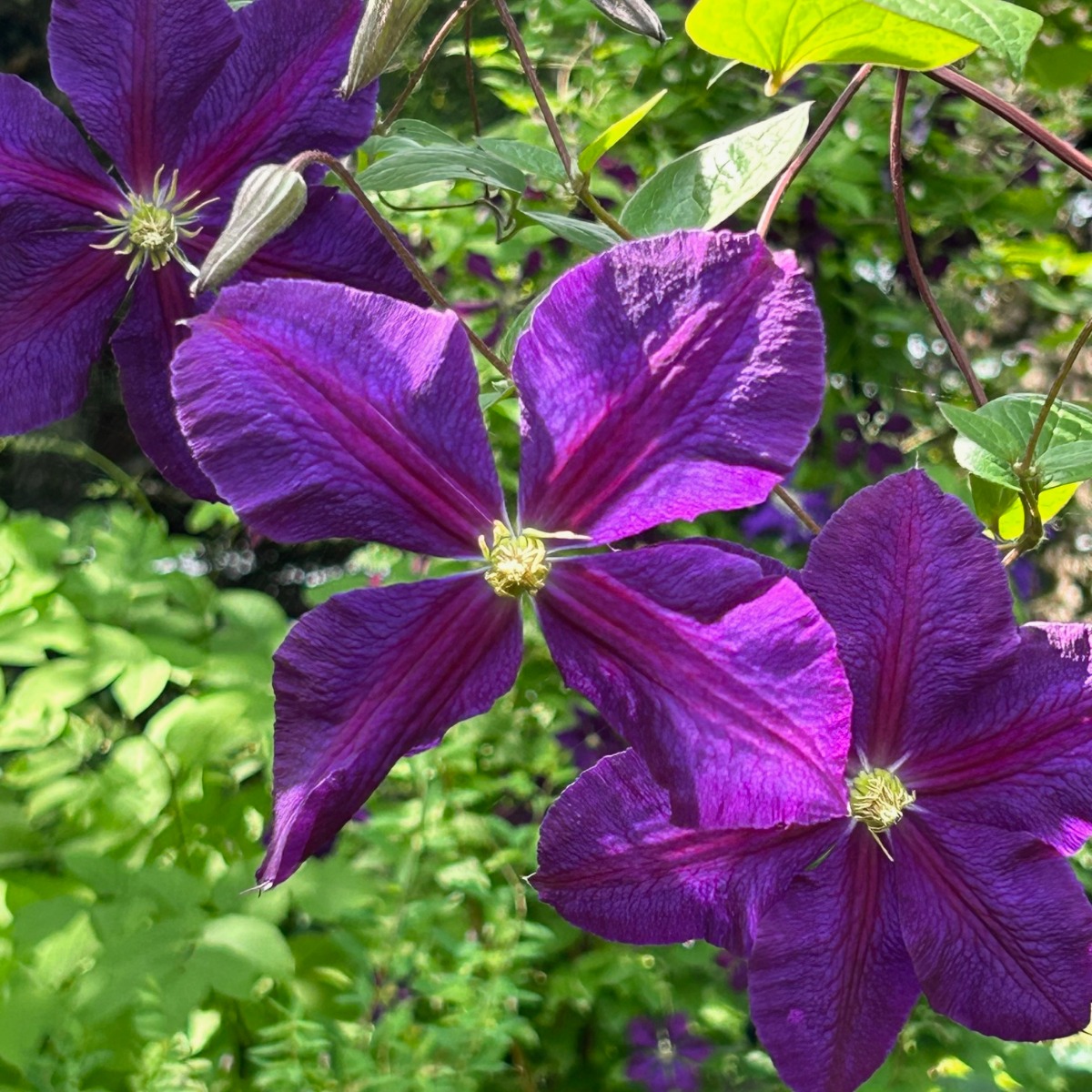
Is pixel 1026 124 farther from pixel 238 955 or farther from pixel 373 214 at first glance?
pixel 238 955

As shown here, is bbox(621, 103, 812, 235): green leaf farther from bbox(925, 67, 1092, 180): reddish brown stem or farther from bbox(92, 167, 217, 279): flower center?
bbox(92, 167, 217, 279): flower center

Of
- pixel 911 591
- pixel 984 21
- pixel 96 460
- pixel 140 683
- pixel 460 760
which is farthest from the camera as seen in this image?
pixel 96 460

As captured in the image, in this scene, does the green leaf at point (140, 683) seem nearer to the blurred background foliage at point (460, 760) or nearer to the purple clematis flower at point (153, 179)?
the blurred background foliage at point (460, 760)

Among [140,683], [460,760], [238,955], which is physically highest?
[140,683]

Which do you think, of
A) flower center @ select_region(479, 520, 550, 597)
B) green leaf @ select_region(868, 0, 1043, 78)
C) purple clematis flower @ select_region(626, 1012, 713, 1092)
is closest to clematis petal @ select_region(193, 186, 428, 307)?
flower center @ select_region(479, 520, 550, 597)

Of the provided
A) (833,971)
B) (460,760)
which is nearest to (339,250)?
(833,971)

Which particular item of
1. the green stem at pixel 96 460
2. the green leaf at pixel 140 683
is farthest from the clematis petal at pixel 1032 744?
the green leaf at pixel 140 683
